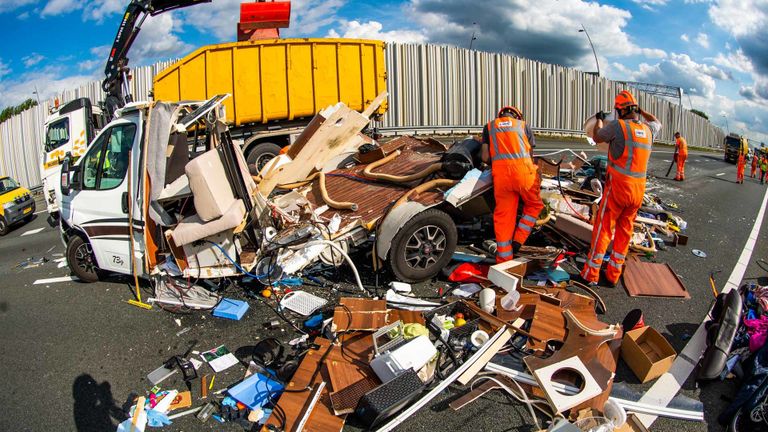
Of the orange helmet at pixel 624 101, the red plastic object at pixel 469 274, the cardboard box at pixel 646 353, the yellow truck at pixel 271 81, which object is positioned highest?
the yellow truck at pixel 271 81

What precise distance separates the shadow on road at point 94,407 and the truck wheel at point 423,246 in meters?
2.53

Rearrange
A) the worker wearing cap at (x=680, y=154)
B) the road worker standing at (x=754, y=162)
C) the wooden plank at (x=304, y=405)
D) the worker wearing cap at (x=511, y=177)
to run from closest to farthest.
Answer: the wooden plank at (x=304, y=405) → the worker wearing cap at (x=511, y=177) → the worker wearing cap at (x=680, y=154) → the road worker standing at (x=754, y=162)

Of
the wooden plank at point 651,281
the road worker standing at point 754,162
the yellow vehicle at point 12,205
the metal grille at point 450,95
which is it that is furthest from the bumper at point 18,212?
the road worker standing at point 754,162

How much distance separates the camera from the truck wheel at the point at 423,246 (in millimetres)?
4301

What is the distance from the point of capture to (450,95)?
1755cm

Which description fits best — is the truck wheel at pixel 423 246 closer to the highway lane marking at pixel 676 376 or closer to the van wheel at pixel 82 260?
the highway lane marking at pixel 676 376

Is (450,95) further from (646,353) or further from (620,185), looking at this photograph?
(646,353)

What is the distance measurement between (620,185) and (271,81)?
26.2 ft

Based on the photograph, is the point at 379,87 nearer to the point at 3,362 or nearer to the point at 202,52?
the point at 202,52

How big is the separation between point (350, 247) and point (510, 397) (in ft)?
7.32

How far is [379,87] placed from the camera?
10.8 metres

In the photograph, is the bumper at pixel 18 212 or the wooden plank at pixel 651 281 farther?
the bumper at pixel 18 212

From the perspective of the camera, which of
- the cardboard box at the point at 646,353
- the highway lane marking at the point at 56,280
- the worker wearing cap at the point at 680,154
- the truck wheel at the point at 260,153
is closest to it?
the cardboard box at the point at 646,353

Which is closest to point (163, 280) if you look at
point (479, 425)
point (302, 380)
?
point (302, 380)
